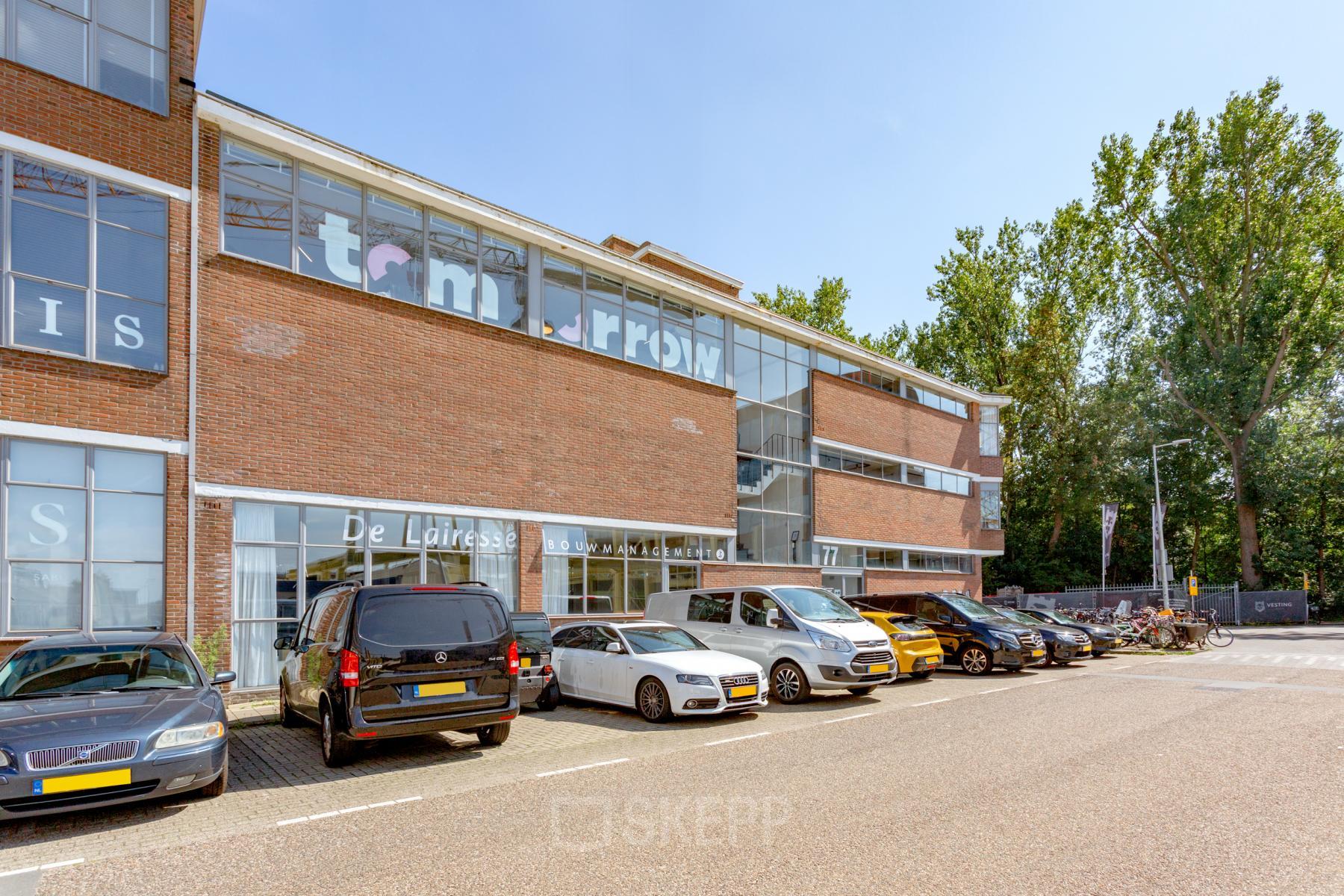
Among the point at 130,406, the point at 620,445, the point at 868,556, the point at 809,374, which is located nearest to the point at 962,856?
the point at 130,406

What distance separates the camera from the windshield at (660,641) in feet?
41.4

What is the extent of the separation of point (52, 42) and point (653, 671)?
12.3 metres

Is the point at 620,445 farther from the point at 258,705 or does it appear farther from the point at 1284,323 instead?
the point at 1284,323

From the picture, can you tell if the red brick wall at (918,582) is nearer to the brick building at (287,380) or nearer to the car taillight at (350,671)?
the brick building at (287,380)

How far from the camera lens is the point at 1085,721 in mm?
11031

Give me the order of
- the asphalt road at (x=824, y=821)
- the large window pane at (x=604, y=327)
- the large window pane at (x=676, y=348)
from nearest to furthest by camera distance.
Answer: the asphalt road at (x=824, y=821)
the large window pane at (x=604, y=327)
the large window pane at (x=676, y=348)

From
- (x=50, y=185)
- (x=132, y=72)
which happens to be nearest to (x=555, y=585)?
(x=50, y=185)

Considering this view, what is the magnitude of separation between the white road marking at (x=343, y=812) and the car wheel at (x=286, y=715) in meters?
4.48

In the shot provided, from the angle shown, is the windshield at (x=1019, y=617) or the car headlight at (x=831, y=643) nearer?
the car headlight at (x=831, y=643)

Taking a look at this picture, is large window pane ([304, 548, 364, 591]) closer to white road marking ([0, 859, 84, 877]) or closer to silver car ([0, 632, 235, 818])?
silver car ([0, 632, 235, 818])

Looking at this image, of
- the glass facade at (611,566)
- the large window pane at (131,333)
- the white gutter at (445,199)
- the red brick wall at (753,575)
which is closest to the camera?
the large window pane at (131,333)

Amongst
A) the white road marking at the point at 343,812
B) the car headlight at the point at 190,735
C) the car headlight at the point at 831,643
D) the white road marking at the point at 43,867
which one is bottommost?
the white road marking at the point at 343,812

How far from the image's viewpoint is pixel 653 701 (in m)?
11.9

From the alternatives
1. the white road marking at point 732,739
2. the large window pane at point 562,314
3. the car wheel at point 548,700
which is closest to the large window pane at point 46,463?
the car wheel at point 548,700
